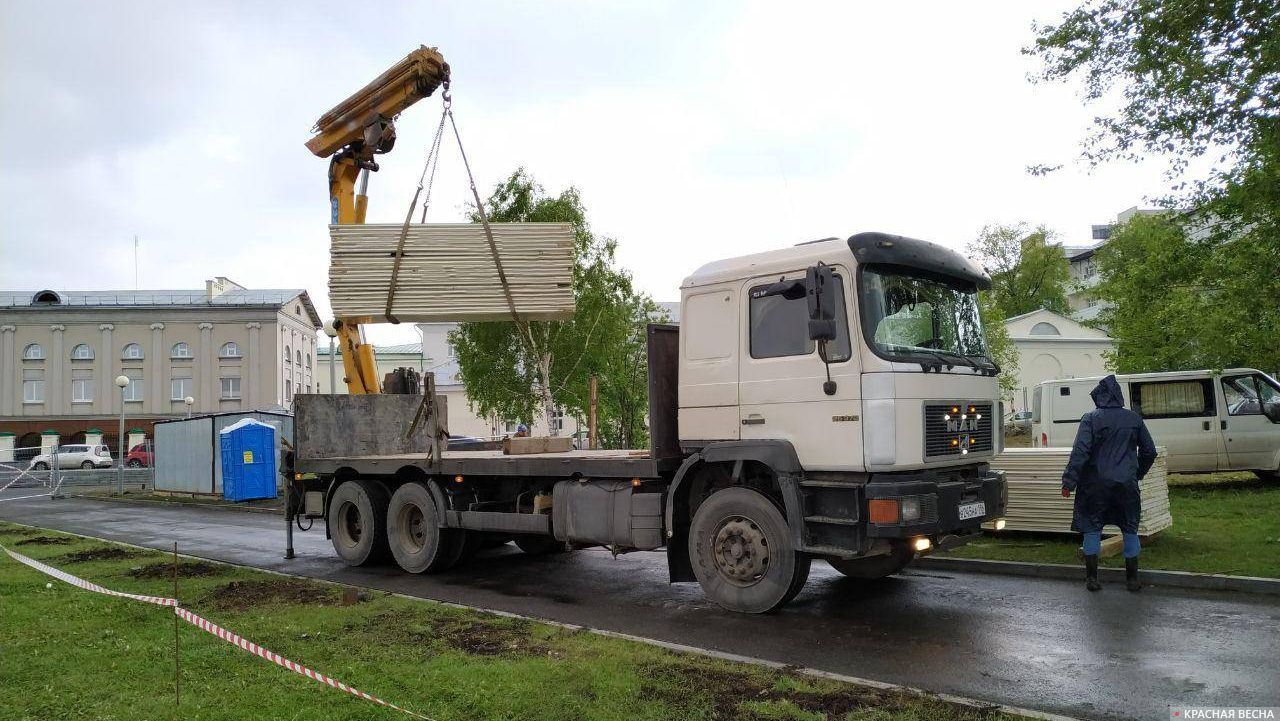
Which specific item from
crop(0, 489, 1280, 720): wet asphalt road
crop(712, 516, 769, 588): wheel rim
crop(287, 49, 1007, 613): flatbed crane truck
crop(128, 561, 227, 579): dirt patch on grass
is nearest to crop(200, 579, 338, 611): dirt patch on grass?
crop(0, 489, 1280, 720): wet asphalt road

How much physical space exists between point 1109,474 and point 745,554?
347 cm

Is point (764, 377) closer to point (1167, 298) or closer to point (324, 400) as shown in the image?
point (324, 400)

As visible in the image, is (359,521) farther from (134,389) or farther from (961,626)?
(134,389)

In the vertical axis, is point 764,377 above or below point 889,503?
above

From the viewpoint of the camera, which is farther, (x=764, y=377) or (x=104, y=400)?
(x=104, y=400)

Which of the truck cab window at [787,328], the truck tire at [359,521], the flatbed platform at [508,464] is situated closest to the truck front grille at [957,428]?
the truck cab window at [787,328]

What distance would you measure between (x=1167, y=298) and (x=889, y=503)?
13.0 m

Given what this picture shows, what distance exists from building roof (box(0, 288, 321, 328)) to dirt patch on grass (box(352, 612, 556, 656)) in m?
55.8

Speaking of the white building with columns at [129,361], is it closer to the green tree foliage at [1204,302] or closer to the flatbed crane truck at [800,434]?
the green tree foliage at [1204,302]

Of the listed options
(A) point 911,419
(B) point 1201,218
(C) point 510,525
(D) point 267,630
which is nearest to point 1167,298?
(B) point 1201,218

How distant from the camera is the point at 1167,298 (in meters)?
16.2

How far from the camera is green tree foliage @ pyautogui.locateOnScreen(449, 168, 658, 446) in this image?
31984 mm

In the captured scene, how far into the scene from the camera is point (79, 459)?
1610 inches

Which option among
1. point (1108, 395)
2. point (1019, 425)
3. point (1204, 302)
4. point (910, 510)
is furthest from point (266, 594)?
point (1019, 425)
